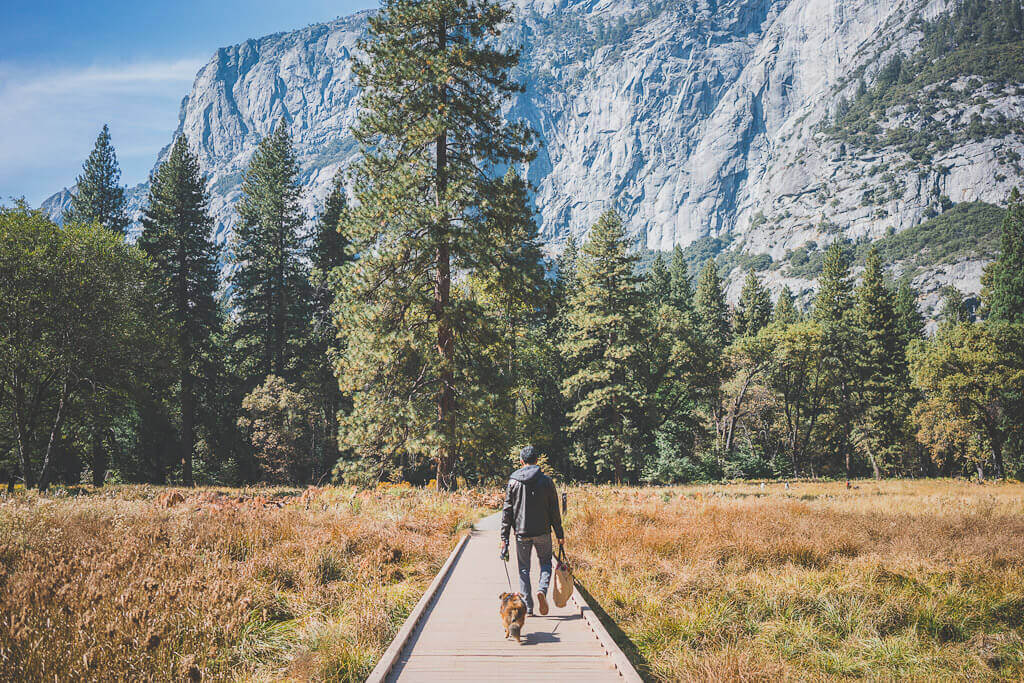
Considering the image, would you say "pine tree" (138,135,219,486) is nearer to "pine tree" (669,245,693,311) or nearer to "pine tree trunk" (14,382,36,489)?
"pine tree trunk" (14,382,36,489)

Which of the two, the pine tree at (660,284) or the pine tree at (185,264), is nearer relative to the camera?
the pine tree at (185,264)

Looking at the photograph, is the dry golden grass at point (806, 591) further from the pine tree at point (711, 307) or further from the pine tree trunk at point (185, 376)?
the pine tree at point (711, 307)

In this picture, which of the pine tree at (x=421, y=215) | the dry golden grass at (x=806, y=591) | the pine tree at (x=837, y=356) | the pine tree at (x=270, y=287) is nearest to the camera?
the dry golden grass at (x=806, y=591)

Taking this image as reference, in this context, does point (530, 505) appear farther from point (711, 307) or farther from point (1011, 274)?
point (711, 307)

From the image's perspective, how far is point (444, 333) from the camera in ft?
56.8

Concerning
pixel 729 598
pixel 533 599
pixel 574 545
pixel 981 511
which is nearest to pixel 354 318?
pixel 574 545

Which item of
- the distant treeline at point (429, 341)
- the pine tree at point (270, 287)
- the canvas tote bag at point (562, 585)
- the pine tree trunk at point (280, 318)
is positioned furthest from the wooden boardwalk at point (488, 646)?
the pine tree trunk at point (280, 318)

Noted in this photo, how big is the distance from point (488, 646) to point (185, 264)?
35.5m

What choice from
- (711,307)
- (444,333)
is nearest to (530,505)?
(444,333)

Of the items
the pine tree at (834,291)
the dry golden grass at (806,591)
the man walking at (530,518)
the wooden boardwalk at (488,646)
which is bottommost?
the dry golden grass at (806,591)

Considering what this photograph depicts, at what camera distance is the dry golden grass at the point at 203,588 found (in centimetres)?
470

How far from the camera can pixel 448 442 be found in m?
16.0

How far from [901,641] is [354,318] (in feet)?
47.8

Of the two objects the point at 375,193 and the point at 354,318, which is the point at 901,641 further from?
the point at 375,193
